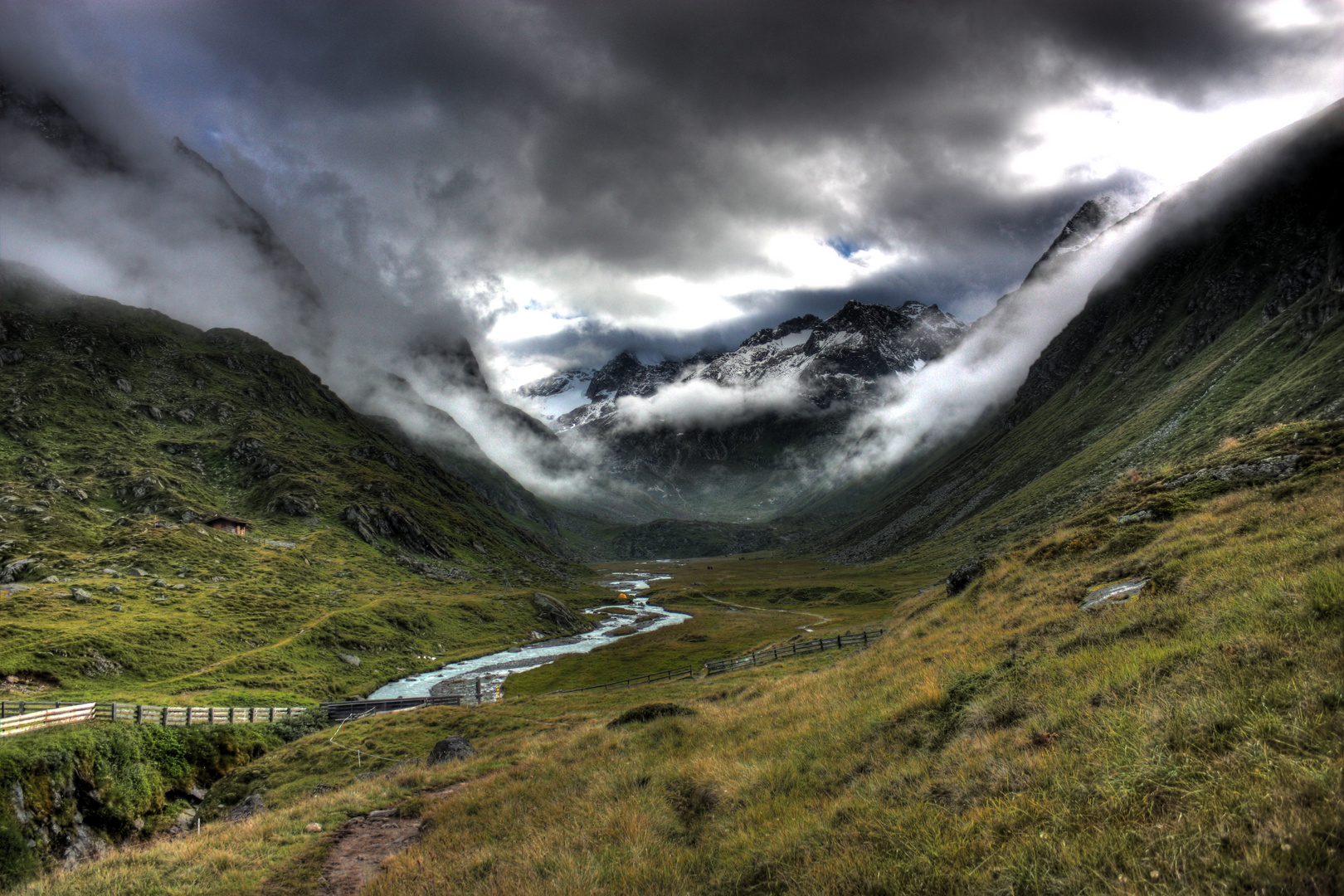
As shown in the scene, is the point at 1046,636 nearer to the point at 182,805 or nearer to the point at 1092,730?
the point at 1092,730

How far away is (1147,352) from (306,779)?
789 feet

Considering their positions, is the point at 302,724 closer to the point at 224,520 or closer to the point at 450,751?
the point at 450,751

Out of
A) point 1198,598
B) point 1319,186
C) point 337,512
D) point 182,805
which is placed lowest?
point 182,805

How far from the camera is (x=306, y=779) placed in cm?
→ 3006

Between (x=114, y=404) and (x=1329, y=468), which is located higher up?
(x=114, y=404)

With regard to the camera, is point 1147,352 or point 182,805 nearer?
point 182,805

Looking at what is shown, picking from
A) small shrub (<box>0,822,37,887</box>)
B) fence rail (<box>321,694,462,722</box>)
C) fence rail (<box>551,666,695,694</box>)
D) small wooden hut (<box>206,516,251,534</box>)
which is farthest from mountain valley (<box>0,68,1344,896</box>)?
small wooden hut (<box>206,516,251,534</box>)

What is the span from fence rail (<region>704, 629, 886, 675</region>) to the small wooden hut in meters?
103

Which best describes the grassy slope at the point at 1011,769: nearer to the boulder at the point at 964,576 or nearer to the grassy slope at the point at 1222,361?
the boulder at the point at 964,576

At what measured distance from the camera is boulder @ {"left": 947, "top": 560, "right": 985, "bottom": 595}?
98.3ft

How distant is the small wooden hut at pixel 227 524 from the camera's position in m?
108

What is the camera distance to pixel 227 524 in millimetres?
109250

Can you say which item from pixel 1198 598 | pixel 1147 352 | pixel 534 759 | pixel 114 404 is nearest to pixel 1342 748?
pixel 1198 598

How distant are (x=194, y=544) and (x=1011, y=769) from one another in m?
122
